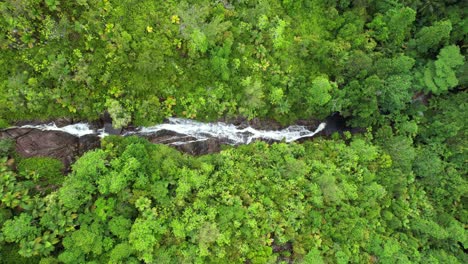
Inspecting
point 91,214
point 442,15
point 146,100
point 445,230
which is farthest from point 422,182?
point 91,214

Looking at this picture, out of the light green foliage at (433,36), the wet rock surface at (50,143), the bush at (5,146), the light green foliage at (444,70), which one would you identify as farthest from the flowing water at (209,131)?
the light green foliage at (433,36)

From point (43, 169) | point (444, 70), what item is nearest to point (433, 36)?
point (444, 70)

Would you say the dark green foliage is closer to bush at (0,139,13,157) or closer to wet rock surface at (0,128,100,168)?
wet rock surface at (0,128,100,168)

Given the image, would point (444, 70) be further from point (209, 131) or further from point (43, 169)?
point (43, 169)

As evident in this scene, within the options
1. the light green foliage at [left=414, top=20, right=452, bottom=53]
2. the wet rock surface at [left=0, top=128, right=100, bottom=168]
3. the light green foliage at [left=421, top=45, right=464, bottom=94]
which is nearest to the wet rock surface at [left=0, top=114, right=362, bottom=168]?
the wet rock surface at [left=0, top=128, right=100, bottom=168]

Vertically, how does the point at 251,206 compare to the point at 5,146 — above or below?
below

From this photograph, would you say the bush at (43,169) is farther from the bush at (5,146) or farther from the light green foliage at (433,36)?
the light green foliage at (433,36)

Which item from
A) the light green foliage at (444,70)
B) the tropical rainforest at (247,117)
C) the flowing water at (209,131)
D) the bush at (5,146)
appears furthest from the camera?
the light green foliage at (444,70)
